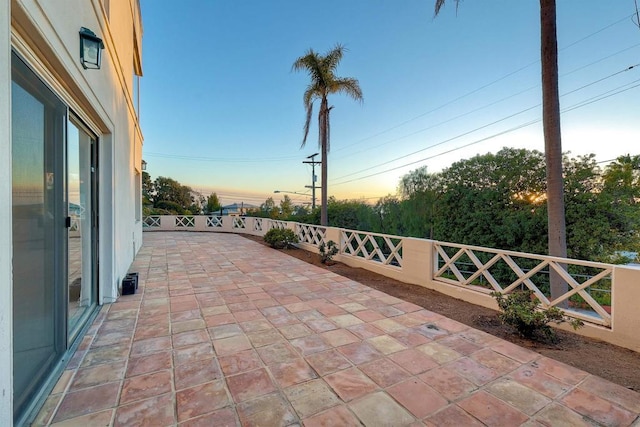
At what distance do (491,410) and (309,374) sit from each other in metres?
1.21

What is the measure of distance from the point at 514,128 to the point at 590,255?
24.6 ft

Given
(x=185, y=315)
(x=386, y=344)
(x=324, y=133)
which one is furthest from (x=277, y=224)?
(x=386, y=344)

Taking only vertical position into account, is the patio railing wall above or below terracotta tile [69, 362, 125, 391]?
above

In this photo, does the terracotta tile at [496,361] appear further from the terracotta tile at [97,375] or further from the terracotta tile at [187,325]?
the terracotta tile at [97,375]

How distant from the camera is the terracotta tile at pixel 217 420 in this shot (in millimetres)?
1553

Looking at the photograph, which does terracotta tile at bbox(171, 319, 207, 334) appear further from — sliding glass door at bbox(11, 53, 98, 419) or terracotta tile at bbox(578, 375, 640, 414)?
terracotta tile at bbox(578, 375, 640, 414)

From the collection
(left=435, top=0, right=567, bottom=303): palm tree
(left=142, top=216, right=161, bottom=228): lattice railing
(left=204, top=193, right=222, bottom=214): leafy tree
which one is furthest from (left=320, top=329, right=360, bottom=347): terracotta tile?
(left=204, top=193, right=222, bottom=214): leafy tree

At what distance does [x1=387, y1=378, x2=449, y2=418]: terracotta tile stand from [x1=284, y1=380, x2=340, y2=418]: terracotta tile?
43 cm

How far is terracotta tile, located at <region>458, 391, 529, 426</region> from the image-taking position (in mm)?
1624

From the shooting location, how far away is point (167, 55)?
9.95 m

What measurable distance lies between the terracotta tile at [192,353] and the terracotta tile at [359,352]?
1162 mm

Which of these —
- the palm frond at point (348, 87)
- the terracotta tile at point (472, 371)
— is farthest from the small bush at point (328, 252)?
the palm frond at point (348, 87)

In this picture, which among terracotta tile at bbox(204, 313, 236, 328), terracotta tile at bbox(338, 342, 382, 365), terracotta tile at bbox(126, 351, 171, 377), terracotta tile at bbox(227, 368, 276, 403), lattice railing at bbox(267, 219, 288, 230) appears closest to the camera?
terracotta tile at bbox(227, 368, 276, 403)

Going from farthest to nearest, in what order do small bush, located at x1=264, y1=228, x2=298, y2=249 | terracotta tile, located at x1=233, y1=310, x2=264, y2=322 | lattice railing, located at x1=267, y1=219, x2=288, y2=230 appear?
lattice railing, located at x1=267, y1=219, x2=288, y2=230 → small bush, located at x1=264, y1=228, x2=298, y2=249 → terracotta tile, located at x1=233, y1=310, x2=264, y2=322
